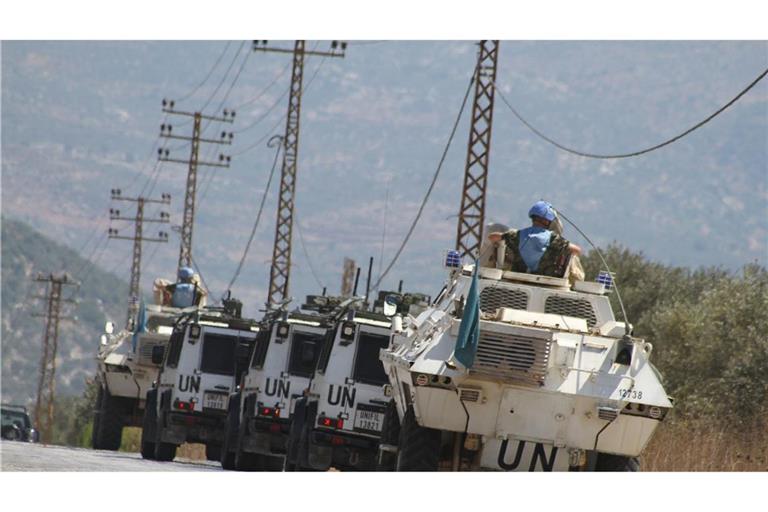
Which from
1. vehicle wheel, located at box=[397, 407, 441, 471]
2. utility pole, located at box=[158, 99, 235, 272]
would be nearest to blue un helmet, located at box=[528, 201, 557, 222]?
vehicle wheel, located at box=[397, 407, 441, 471]

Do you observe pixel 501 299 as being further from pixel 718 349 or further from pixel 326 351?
pixel 718 349

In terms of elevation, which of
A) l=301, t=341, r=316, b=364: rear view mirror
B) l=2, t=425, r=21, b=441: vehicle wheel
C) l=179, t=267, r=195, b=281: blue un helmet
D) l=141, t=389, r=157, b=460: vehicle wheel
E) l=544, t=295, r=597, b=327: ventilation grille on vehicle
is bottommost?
l=2, t=425, r=21, b=441: vehicle wheel

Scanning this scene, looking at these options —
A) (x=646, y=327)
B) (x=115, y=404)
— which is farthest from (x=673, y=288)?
(x=115, y=404)

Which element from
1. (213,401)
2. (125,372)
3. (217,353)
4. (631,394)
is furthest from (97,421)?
(631,394)

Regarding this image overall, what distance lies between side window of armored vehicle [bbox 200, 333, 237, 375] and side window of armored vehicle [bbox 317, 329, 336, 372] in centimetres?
506

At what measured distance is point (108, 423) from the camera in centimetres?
3628

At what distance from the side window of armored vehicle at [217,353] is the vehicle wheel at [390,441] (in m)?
9.35

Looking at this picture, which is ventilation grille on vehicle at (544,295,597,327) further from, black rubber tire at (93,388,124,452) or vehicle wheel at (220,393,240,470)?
black rubber tire at (93,388,124,452)

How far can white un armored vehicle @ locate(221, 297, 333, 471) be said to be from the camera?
86.2 feet

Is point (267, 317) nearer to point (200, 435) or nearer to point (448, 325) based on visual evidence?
point (200, 435)

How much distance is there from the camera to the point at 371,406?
23688 millimetres

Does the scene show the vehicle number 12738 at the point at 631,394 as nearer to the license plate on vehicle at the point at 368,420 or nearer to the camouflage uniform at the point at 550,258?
the camouflage uniform at the point at 550,258

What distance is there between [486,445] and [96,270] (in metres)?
162

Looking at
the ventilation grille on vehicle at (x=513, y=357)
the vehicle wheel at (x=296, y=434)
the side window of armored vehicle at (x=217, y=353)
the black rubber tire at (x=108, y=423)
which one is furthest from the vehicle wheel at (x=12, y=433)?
the ventilation grille on vehicle at (x=513, y=357)
